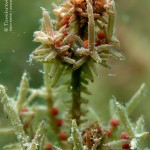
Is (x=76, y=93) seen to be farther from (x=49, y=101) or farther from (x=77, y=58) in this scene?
(x=49, y=101)

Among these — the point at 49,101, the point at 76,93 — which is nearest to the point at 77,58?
the point at 76,93

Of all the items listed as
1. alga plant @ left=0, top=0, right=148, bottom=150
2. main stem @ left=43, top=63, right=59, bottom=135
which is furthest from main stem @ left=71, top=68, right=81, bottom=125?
main stem @ left=43, top=63, right=59, bottom=135

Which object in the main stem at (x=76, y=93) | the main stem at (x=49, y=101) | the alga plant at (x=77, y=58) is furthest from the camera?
the main stem at (x=49, y=101)

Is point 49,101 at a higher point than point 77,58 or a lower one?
lower

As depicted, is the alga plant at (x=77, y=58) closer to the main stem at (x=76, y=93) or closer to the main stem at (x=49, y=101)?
the main stem at (x=76, y=93)

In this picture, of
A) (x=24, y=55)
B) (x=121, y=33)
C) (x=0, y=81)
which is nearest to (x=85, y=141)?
(x=0, y=81)

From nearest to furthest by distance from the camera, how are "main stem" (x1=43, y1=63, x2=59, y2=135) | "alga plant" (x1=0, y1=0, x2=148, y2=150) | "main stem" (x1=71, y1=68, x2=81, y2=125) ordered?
"alga plant" (x1=0, y1=0, x2=148, y2=150) < "main stem" (x1=71, y1=68, x2=81, y2=125) < "main stem" (x1=43, y1=63, x2=59, y2=135)

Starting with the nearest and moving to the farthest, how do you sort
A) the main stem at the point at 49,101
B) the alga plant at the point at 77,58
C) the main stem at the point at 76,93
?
the alga plant at the point at 77,58 < the main stem at the point at 76,93 < the main stem at the point at 49,101

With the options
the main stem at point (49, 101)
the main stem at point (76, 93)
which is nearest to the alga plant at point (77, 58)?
the main stem at point (76, 93)

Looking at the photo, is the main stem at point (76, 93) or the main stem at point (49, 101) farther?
the main stem at point (49, 101)

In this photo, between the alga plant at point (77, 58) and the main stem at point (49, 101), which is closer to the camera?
the alga plant at point (77, 58)

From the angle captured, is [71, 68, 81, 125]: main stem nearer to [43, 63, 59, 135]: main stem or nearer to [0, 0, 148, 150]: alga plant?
[0, 0, 148, 150]: alga plant

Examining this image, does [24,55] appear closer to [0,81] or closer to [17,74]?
[17,74]
